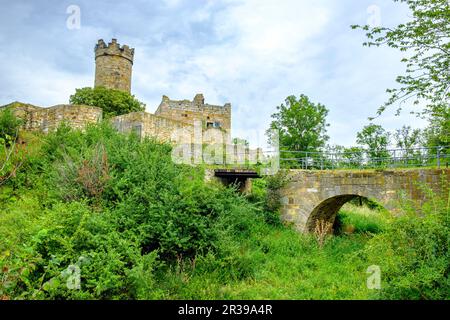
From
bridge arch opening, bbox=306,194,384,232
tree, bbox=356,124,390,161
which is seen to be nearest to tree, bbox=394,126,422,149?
tree, bbox=356,124,390,161

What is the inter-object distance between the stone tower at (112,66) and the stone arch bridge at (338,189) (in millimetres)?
18949

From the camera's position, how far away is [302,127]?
2633cm

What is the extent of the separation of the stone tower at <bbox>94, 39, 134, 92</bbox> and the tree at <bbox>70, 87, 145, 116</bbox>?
208 cm

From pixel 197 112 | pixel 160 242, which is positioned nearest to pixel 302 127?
pixel 197 112

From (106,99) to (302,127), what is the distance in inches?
579

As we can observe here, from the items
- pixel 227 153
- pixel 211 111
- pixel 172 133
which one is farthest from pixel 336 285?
pixel 211 111

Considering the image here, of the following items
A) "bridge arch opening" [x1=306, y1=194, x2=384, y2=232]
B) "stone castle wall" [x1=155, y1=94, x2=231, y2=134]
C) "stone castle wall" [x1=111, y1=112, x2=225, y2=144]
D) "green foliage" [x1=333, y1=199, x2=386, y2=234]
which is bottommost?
"green foliage" [x1=333, y1=199, x2=386, y2=234]

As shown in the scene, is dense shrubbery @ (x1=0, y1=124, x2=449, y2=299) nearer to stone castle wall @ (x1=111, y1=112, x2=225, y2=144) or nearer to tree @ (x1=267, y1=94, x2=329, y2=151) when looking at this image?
stone castle wall @ (x1=111, y1=112, x2=225, y2=144)

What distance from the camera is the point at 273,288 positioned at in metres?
8.05

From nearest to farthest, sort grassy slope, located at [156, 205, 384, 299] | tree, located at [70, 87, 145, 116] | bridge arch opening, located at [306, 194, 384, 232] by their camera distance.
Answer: grassy slope, located at [156, 205, 384, 299] → bridge arch opening, located at [306, 194, 384, 232] → tree, located at [70, 87, 145, 116]

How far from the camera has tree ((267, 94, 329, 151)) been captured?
84.8 feet

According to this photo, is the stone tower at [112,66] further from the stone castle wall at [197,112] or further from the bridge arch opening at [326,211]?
the bridge arch opening at [326,211]
